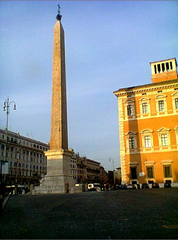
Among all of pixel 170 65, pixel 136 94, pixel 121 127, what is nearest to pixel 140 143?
pixel 121 127

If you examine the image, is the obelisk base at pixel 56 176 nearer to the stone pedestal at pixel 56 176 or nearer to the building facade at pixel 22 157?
the stone pedestal at pixel 56 176

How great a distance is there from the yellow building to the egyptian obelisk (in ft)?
38.6

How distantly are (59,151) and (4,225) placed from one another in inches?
630

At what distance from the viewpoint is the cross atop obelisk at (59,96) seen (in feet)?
73.0

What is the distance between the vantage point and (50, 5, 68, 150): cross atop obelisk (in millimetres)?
22250

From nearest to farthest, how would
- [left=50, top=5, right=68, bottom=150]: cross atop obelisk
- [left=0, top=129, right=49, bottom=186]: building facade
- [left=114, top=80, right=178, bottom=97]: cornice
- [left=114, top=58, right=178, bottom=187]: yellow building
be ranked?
1. [left=50, top=5, right=68, bottom=150]: cross atop obelisk
2. [left=114, top=58, right=178, bottom=187]: yellow building
3. [left=114, top=80, right=178, bottom=97]: cornice
4. [left=0, top=129, right=49, bottom=186]: building facade

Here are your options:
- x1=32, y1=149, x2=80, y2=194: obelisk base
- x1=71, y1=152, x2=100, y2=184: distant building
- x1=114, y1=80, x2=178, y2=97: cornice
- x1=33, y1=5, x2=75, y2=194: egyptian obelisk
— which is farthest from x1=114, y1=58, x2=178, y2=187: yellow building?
x1=71, y1=152, x2=100, y2=184: distant building

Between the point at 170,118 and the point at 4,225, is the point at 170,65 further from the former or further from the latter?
the point at 4,225

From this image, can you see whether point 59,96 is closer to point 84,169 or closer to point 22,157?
point 22,157

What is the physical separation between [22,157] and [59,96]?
45.4m

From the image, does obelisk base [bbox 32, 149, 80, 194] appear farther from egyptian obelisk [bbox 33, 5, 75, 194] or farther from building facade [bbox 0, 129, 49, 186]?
building facade [bbox 0, 129, 49, 186]

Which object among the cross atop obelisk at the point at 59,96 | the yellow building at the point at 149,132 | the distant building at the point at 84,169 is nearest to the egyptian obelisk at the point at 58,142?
the cross atop obelisk at the point at 59,96

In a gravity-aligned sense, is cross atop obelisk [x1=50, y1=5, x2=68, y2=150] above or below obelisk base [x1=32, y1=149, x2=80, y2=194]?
above

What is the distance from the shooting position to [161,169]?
31.1m
